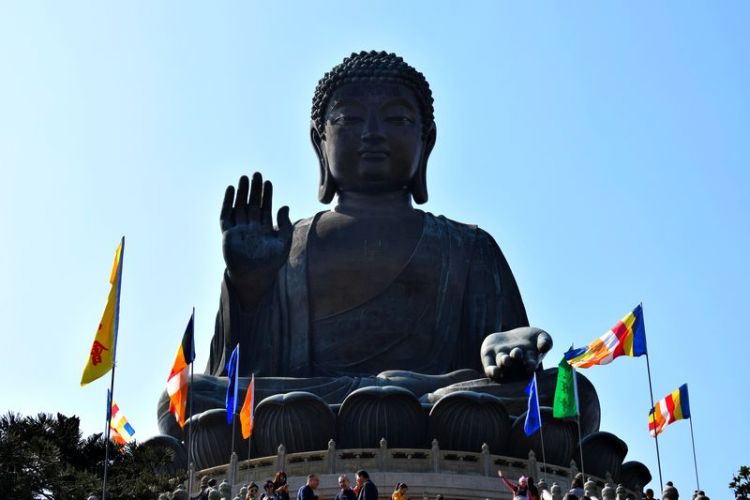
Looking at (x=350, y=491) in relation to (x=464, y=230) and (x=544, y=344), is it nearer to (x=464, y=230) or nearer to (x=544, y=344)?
(x=544, y=344)

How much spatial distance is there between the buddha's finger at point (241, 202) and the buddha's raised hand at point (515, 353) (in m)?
4.39

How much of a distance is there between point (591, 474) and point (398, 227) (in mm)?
5765

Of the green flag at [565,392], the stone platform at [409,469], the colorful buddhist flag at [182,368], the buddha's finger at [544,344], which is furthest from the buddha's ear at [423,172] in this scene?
the colorful buddhist flag at [182,368]

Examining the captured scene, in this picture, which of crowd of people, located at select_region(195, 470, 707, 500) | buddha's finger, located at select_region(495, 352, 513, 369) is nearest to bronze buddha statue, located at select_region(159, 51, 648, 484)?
buddha's finger, located at select_region(495, 352, 513, 369)

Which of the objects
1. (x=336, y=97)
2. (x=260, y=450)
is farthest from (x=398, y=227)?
(x=260, y=450)

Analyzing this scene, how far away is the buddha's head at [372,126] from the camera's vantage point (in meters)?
26.2

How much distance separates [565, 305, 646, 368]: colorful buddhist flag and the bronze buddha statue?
2.65 meters

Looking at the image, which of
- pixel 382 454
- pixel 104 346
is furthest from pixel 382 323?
pixel 104 346

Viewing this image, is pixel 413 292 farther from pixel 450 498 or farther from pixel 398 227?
pixel 450 498

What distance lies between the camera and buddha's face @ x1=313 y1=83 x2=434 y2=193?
2614 centimetres

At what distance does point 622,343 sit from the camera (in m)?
20.2

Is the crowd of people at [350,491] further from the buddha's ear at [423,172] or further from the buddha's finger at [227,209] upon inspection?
the buddha's ear at [423,172]

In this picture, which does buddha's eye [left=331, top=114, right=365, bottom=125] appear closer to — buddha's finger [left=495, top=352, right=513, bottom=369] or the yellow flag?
buddha's finger [left=495, top=352, right=513, bottom=369]

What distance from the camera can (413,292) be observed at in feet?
83.0
